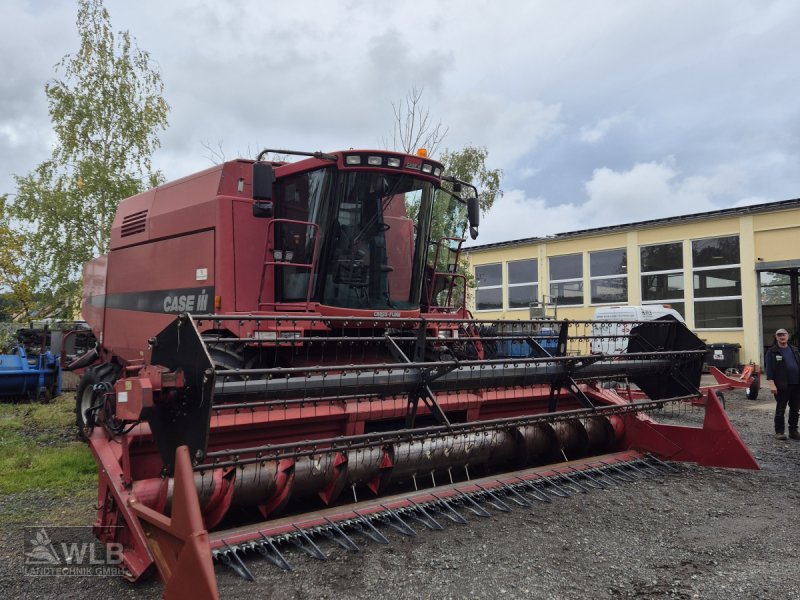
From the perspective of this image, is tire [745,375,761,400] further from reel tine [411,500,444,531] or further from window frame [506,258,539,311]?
window frame [506,258,539,311]

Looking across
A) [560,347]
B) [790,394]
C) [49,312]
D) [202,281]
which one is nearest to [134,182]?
[49,312]

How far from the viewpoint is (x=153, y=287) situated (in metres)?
6.11

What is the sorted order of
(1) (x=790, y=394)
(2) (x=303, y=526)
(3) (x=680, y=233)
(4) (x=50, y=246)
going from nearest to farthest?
(2) (x=303, y=526)
(1) (x=790, y=394)
(4) (x=50, y=246)
(3) (x=680, y=233)

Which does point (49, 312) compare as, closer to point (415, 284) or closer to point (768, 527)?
point (415, 284)

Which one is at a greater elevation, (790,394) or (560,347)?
(560,347)

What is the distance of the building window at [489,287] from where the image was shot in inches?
960

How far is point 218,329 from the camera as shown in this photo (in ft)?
15.6

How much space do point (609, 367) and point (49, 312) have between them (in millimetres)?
15392

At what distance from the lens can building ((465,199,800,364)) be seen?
17.6 metres

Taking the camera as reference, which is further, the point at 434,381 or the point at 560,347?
the point at 560,347

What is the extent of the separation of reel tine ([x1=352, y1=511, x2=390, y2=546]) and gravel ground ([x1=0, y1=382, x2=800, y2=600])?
0.07 metres

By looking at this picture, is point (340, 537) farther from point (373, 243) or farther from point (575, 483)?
point (373, 243)

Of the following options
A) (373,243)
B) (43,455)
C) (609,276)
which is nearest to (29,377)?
(43,455)

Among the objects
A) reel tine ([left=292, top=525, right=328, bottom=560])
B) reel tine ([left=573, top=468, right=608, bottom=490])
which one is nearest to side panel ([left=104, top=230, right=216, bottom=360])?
reel tine ([left=292, top=525, right=328, bottom=560])
